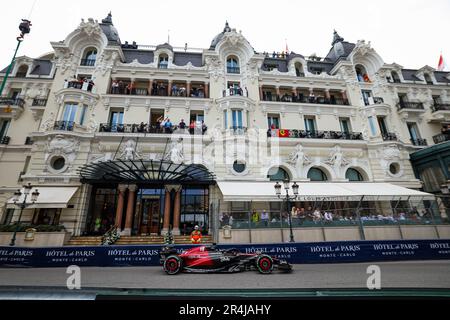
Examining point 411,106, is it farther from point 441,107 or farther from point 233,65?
point 233,65

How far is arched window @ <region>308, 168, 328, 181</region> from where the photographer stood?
20188 mm

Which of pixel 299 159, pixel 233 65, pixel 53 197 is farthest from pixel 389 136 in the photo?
pixel 53 197

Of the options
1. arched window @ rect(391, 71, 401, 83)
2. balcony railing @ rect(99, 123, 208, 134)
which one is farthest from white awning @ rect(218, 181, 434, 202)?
arched window @ rect(391, 71, 401, 83)

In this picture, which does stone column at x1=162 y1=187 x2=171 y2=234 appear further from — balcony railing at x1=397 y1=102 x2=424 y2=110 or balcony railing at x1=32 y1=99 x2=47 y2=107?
balcony railing at x1=397 y1=102 x2=424 y2=110

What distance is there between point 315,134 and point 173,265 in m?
17.6

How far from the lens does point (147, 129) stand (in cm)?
1922

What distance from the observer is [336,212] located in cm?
1509

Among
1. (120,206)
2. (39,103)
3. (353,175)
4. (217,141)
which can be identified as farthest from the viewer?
(39,103)

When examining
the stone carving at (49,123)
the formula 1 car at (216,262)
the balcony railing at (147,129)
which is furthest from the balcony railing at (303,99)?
the stone carving at (49,123)

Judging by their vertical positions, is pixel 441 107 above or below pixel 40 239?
above

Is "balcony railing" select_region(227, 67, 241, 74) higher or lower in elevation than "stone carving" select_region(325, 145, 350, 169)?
higher

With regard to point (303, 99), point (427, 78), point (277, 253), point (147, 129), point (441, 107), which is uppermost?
point (427, 78)

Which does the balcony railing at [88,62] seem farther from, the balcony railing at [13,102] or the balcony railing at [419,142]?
the balcony railing at [419,142]

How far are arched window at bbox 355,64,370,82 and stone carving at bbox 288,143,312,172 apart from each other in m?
12.5
